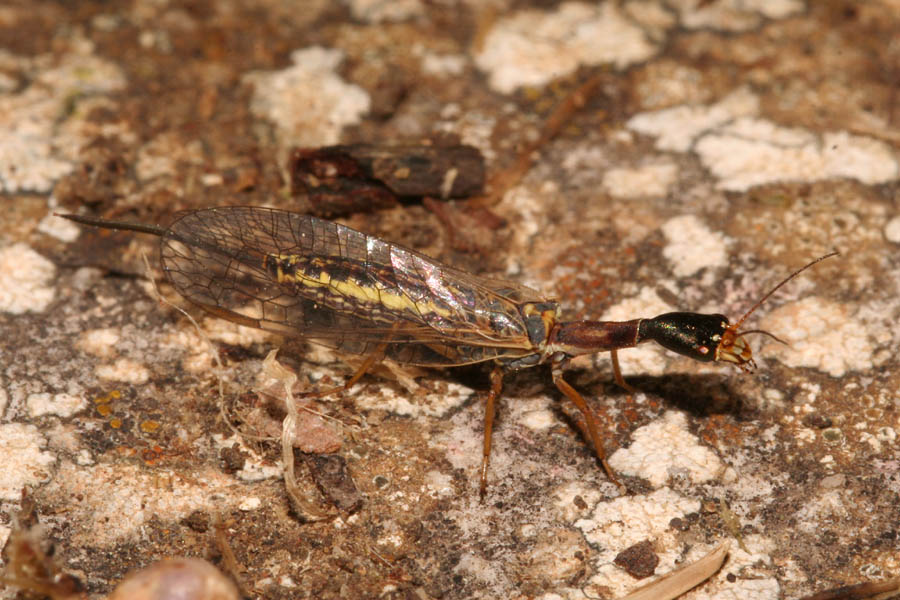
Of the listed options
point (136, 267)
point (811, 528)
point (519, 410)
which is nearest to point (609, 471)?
point (519, 410)

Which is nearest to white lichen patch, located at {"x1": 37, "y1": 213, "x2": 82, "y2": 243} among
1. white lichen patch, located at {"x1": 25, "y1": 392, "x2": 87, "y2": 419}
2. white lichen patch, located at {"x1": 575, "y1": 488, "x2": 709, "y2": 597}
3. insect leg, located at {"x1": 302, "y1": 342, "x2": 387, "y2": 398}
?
white lichen patch, located at {"x1": 25, "y1": 392, "x2": 87, "y2": 419}

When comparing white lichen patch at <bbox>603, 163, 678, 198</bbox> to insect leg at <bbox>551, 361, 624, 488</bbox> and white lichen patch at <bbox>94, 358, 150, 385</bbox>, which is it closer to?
insect leg at <bbox>551, 361, 624, 488</bbox>

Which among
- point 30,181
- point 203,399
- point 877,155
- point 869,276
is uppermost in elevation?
point 877,155

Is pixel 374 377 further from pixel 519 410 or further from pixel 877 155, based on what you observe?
pixel 877 155

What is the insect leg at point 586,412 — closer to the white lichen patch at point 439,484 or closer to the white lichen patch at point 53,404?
the white lichen patch at point 439,484

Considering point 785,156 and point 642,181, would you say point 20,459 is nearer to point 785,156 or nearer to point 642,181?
point 642,181

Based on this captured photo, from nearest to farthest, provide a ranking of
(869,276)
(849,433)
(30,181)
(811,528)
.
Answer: (811,528), (849,433), (869,276), (30,181)
